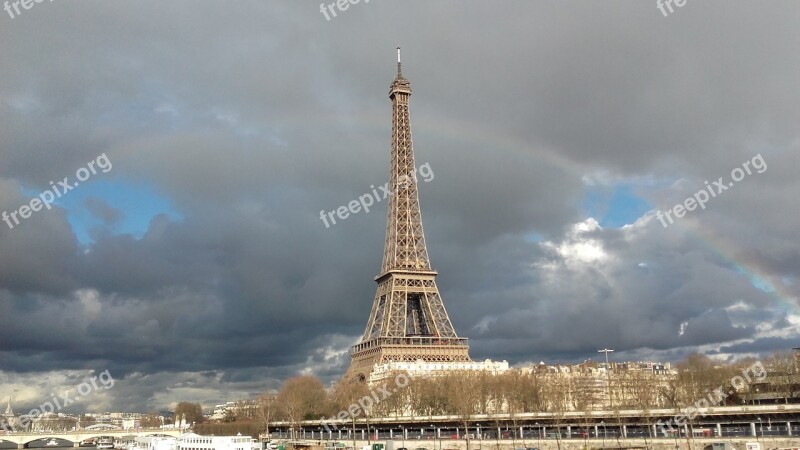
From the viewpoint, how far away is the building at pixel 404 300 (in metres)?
137

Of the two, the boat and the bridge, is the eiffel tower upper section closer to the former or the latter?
the boat

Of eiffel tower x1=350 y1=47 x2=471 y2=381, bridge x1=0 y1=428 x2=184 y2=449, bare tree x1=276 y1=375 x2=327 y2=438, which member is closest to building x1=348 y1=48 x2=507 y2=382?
eiffel tower x1=350 y1=47 x2=471 y2=381

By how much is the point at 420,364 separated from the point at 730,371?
57.1m

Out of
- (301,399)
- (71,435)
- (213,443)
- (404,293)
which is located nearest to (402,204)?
(404,293)

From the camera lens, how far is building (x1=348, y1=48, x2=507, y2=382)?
450 feet

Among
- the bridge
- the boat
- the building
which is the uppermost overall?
the building

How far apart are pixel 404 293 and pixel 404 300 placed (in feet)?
4.97

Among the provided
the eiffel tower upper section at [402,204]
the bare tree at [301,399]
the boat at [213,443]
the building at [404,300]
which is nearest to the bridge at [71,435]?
the bare tree at [301,399]

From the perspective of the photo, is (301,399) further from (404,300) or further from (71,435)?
(71,435)

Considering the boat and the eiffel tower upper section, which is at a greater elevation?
the eiffel tower upper section

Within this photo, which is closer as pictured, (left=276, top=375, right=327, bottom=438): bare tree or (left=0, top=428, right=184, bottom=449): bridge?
(left=276, top=375, right=327, bottom=438): bare tree

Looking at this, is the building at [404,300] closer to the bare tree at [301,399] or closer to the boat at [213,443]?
the bare tree at [301,399]

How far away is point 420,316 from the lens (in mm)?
151625

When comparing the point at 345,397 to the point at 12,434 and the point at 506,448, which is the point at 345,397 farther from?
the point at 12,434
